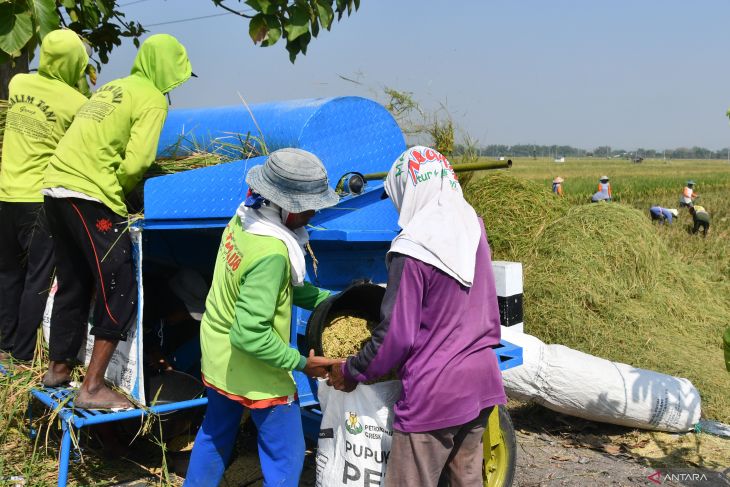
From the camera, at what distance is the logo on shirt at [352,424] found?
299 cm

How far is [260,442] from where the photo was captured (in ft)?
10.2

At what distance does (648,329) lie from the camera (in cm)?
663

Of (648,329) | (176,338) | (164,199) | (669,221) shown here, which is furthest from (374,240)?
(669,221)

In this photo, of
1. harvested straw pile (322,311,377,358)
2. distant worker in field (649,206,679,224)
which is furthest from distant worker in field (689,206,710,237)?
harvested straw pile (322,311,377,358)

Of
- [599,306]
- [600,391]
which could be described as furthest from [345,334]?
[599,306]

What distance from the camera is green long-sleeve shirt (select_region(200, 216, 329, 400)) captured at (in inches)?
109

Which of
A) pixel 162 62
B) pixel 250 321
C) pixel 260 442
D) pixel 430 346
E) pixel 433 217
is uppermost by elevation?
pixel 162 62

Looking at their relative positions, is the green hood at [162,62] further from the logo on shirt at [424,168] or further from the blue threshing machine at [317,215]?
the logo on shirt at [424,168]

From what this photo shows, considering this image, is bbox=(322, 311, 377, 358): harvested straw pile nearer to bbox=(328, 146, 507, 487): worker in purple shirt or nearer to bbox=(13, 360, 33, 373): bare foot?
bbox=(328, 146, 507, 487): worker in purple shirt

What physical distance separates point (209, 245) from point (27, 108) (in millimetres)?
1275

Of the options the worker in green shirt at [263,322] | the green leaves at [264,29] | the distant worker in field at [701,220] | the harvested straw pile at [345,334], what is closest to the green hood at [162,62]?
the worker in green shirt at [263,322]

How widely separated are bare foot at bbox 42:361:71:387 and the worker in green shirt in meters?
1.20

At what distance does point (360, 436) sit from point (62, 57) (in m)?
2.65

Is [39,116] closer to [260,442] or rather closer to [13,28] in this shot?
[13,28]
